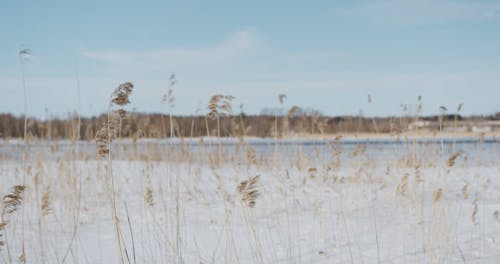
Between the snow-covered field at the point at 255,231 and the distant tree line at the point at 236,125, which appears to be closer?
the snow-covered field at the point at 255,231

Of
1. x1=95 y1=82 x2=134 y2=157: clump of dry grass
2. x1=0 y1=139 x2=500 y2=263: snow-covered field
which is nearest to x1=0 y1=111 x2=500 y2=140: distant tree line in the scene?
x1=95 y1=82 x2=134 y2=157: clump of dry grass

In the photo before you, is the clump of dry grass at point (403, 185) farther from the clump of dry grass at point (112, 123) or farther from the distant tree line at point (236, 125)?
the clump of dry grass at point (112, 123)

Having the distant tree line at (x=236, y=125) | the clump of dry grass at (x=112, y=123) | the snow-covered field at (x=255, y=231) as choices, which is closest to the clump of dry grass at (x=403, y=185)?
the snow-covered field at (x=255, y=231)

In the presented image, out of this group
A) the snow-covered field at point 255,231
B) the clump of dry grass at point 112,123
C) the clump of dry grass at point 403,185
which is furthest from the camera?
the clump of dry grass at point 403,185

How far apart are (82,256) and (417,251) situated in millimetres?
2720

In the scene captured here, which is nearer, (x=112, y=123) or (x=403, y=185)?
(x=112, y=123)

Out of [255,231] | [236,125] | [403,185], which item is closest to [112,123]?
[255,231]

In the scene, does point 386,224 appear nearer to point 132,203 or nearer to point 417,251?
point 417,251

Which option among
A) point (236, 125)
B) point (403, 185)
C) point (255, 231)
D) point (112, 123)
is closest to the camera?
point (112, 123)

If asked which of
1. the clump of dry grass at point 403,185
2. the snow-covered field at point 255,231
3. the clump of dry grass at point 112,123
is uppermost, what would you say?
the clump of dry grass at point 112,123

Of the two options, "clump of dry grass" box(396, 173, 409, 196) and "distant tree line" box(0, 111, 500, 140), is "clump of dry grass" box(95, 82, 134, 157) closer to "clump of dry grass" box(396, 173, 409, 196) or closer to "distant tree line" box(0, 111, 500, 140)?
"distant tree line" box(0, 111, 500, 140)

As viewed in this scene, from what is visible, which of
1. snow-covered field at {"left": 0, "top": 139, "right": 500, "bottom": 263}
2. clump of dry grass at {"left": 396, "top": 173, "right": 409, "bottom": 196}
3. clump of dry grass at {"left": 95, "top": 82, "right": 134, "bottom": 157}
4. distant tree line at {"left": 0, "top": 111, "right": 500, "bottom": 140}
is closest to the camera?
clump of dry grass at {"left": 95, "top": 82, "right": 134, "bottom": 157}

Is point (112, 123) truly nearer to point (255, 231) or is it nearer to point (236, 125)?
point (255, 231)

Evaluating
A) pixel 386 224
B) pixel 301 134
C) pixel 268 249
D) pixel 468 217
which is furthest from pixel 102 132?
pixel 301 134
